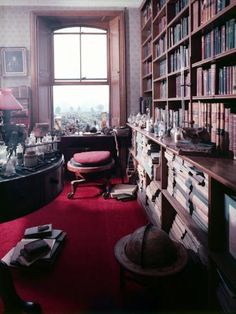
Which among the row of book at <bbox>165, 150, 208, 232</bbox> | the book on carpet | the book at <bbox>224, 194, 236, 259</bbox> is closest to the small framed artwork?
the book on carpet

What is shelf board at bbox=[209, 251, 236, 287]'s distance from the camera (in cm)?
141

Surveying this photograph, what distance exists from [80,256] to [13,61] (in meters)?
4.02

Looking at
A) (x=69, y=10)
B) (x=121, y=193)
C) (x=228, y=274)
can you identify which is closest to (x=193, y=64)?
(x=228, y=274)

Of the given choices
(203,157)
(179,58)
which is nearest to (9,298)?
(203,157)

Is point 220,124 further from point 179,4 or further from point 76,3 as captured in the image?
point 76,3

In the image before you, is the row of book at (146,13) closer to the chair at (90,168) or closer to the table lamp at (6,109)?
the chair at (90,168)

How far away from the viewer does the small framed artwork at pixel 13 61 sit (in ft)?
17.8

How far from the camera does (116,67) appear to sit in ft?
18.2

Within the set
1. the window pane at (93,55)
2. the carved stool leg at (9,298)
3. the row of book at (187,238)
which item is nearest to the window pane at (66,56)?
the window pane at (93,55)

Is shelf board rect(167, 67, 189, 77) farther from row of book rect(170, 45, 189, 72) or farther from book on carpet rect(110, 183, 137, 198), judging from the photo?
book on carpet rect(110, 183, 137, 198)

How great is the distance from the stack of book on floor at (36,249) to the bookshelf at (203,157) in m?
0.93

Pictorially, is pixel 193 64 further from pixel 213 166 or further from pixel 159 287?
pixel 159 287

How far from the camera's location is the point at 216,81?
2217mm

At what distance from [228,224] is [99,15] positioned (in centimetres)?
473
